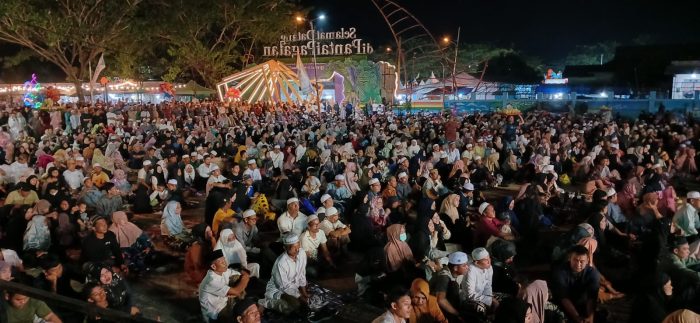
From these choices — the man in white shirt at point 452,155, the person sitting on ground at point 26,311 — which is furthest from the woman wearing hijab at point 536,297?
the man in white shirt at point 452,155

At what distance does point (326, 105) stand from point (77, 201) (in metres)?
19.5

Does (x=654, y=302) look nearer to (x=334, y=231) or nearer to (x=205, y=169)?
(x=334, y=231)

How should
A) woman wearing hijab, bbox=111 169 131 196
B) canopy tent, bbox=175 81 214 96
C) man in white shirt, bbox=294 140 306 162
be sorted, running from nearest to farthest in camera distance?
woman wearing hijab, bbox=111 169 131 196 < man in white shirt, bbox=294 140 306 162 < canopy tent, bbox=175 81 214 96

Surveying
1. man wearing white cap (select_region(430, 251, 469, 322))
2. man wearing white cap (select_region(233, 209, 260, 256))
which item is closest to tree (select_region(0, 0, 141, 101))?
man wearing white cap (select_region(233, 209, 260, 256))

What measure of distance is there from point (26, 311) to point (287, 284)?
7.02 ft

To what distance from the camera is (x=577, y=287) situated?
453cm

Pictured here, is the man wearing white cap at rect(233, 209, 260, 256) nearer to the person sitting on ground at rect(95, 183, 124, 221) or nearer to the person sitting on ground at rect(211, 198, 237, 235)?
the person sitting on ground at rect(211, 198, 237, 235)

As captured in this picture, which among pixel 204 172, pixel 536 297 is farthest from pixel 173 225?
pixel 536 297

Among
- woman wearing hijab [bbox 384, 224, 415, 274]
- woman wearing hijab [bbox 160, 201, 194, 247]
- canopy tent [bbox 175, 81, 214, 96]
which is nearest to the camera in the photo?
woman wearing hijab [bbox 384, 224, 415, 274]

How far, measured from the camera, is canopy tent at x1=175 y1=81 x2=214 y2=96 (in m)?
32.6

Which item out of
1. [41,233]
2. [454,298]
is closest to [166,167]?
[41,233]

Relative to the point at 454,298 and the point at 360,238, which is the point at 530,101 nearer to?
the point at 360,238

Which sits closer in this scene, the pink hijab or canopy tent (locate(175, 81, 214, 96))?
the pink hijab

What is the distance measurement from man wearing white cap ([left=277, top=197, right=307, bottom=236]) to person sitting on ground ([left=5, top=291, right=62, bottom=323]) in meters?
3.03
